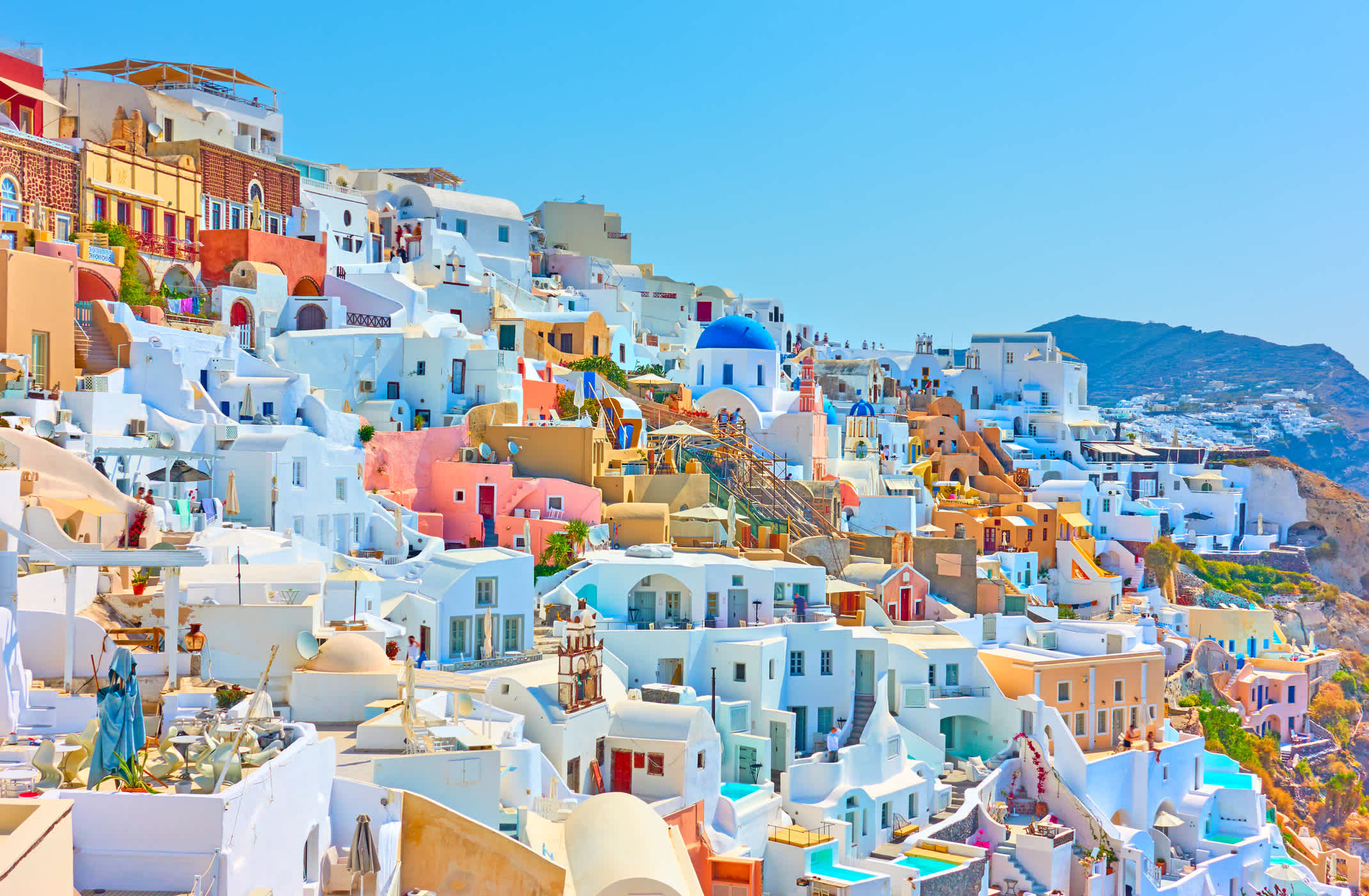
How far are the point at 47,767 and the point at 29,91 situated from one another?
33.5 meters

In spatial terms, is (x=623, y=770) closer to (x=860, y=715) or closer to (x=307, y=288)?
(x=860, y=715)

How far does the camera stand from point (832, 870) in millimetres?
26766

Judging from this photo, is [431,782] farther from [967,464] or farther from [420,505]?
[967,464]

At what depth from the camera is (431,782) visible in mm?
17938

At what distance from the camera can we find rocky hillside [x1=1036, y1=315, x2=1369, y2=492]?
367ft

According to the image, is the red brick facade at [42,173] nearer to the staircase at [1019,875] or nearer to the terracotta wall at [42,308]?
the terracotta wall at [42,308]

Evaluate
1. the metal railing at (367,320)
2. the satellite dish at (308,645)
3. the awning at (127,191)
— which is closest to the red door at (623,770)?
the satellite dish at (308,645)

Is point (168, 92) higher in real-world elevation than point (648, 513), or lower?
higher

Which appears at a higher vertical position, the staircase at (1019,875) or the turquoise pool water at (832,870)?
the turquoise pool water at (832,870)

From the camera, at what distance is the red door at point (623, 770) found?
25.0 meters

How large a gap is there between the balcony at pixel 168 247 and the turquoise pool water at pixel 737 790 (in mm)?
22305

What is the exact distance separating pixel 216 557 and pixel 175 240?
1787cm

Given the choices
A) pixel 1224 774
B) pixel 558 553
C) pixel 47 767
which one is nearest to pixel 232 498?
pixel 558 553

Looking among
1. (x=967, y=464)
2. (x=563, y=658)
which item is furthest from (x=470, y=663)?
(x=967, y=464)
